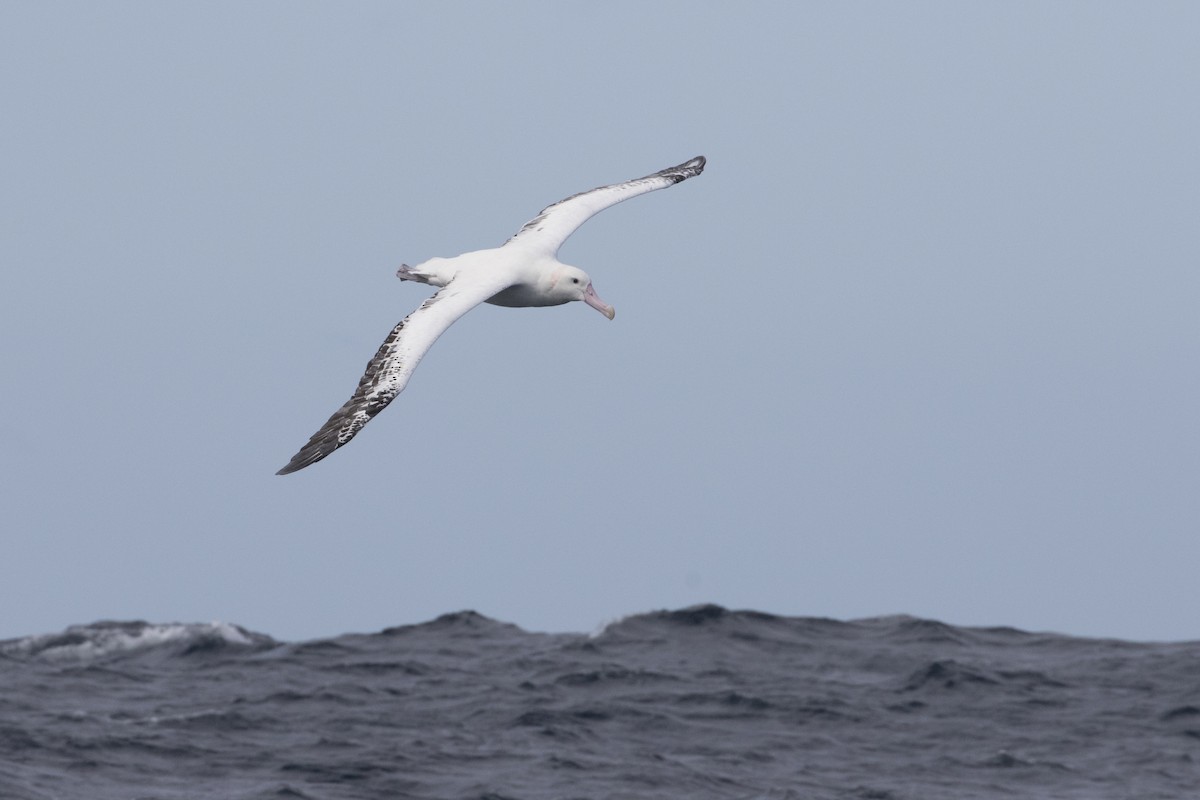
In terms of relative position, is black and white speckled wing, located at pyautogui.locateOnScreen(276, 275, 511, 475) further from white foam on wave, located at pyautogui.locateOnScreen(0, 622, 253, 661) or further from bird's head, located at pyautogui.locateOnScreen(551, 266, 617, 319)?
white foam on wave, located at pyautogui.locateOnScreen(0, 622, 253, 661)

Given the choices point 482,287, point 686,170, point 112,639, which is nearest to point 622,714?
point 686,170

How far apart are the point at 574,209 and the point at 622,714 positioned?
26.0 feet

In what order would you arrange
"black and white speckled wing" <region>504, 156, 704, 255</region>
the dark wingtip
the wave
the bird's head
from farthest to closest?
the wave
the dark wingtip
"black and white speckled wing" <region>504, 156, 704, 255</region>
the bird's head

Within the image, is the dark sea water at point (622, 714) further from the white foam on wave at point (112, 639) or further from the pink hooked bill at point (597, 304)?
the pink hooked bill at point (597, 304)

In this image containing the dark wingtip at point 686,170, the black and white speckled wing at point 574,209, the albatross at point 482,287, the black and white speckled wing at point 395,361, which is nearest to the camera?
the black and white speckled wing at point 395,361

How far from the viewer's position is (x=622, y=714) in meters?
23.1

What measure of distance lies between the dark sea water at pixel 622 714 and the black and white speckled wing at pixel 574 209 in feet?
21.1

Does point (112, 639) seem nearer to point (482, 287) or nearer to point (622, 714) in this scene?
point (622, 714)

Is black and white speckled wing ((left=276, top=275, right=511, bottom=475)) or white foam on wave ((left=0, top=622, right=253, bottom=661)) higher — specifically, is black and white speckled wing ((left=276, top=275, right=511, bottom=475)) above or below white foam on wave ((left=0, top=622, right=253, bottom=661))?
above

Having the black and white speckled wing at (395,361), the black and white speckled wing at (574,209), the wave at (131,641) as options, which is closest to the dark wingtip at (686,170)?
the black and white speckled wing at (574,209)

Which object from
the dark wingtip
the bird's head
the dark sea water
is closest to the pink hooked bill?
the bird's head

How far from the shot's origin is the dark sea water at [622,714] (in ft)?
67.0

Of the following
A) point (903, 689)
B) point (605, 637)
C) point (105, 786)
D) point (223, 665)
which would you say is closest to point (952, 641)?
point (903, 689)

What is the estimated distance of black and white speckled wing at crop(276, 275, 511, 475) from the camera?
1316 cm
